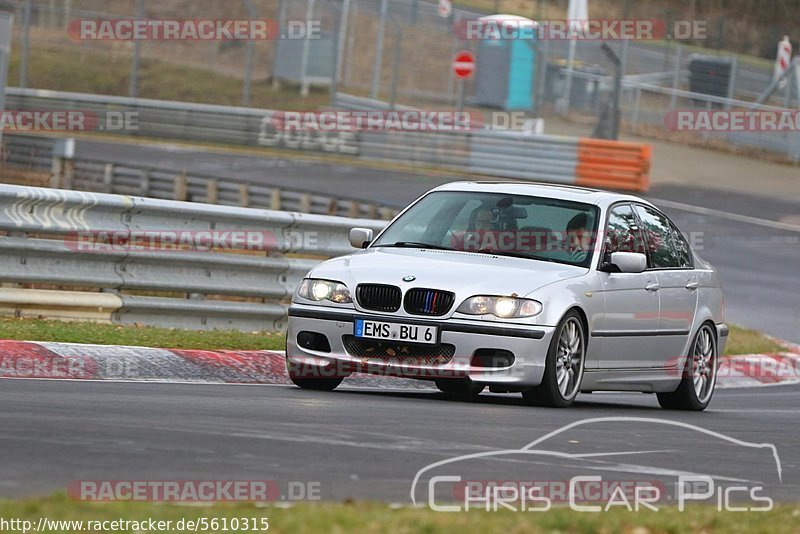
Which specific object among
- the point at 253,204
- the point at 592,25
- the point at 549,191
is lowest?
the point at 253,204

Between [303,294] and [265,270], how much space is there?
337 cm

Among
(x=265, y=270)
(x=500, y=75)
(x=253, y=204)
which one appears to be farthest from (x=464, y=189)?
(x=500, y=75)

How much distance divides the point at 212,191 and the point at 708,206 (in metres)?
9.76

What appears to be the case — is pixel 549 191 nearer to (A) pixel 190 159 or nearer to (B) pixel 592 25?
(A) pixel 190 159

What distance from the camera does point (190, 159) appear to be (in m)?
33.8

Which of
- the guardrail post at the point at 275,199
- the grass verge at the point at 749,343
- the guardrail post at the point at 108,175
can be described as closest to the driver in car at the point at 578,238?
the grass verge at the point at 749,343

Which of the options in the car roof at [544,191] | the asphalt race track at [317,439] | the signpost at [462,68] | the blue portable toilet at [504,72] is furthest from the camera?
the blue portable toilet at [504,72]

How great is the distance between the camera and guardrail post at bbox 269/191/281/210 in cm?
2570

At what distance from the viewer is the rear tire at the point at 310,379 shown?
979 centimetres

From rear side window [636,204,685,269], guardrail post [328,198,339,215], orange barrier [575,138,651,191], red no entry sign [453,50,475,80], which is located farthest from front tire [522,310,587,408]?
red no entry sign [453,50,475,80]

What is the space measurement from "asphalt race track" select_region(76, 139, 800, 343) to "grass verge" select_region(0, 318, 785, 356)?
7952 mm

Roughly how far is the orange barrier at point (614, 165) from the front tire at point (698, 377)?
788 inches

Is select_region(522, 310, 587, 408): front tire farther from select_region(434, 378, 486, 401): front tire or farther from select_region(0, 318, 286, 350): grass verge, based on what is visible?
select_region(0, 318, 286, 350): grass verge

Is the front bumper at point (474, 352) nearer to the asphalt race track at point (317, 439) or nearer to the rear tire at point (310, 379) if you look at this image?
the asphalt race track at point (317, 439)
